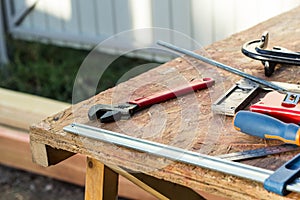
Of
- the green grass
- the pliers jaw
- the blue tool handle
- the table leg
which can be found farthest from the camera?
the green grass

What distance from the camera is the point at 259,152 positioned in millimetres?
1041

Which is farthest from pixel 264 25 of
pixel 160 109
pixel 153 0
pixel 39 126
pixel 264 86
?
pixel 153 0

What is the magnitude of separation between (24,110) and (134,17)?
1.14m

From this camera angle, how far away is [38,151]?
1.24 meters

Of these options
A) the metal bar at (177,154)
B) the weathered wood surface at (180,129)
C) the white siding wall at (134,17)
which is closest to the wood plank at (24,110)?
the white siding wall at (134,17)

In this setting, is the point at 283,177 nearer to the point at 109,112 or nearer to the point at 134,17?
the point at 109,112

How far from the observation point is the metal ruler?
103 cm

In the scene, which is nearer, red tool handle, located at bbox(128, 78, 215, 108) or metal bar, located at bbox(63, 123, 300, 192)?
metal bar, located at bbox(63, 123, 300, 192)

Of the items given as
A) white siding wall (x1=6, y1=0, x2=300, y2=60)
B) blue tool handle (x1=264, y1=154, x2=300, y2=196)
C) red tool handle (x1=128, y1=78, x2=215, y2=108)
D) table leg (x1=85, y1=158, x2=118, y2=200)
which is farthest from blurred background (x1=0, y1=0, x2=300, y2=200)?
blue tool handle (x1=264, y1=154, x2=300, y2=196)

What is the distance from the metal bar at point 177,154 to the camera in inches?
38.7

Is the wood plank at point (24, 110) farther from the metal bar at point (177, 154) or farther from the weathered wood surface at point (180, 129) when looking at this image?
the metal bar at point (177, 154)

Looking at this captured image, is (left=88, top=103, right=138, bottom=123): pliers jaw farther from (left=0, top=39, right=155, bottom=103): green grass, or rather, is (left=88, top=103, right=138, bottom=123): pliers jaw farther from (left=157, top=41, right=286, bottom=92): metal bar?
(left=0, top=39, right=155, bottom=103): green grass

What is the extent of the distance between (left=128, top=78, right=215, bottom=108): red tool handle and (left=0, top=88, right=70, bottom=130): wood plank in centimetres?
157

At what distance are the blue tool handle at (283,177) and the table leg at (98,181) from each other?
0.45m
